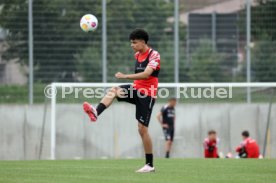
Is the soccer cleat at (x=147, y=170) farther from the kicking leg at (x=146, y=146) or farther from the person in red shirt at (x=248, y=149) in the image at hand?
the person in red shirt at (x=248, y=149)

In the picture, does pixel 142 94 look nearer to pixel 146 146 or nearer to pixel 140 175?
pixel 146 146

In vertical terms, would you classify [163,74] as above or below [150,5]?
below

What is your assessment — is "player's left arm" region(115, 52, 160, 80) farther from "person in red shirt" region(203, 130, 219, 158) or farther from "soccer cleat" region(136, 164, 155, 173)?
"person in red shirt" region(203, 130, 219, 158)

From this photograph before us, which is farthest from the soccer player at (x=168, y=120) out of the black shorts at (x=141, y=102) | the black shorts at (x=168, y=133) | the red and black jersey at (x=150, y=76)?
the black shorts at (x=141, y=102)

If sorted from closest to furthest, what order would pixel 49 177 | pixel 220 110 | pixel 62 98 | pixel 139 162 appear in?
pixel 49 177 < pixel 139 162 < pixel 62 98 < pixel 220 110

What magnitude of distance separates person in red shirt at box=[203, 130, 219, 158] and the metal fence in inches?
83.0

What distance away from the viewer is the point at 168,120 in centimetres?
2617

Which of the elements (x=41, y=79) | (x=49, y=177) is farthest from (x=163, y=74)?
(x=49, y=177)

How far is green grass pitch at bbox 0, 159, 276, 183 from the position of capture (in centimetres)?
1223

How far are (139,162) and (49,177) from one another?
13.7 ft

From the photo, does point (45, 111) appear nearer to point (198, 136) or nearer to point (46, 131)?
point (46, 131)

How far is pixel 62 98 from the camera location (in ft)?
82.5

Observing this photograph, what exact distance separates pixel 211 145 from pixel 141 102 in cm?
1139

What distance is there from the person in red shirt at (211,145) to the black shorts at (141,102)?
1122 centimetres
